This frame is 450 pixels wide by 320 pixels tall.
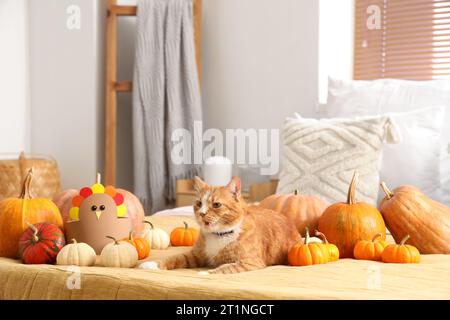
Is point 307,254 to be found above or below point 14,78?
below

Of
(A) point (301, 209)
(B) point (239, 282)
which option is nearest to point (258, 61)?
(A) point (301, 209)

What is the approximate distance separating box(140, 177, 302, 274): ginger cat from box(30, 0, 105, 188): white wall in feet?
8.13

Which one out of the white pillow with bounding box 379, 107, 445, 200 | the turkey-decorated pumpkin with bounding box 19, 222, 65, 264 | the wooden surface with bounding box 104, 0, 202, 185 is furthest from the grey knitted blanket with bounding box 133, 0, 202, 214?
the turkey-decorated pumpkin with bounding box 19, 222, 65, 264

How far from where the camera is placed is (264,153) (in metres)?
3.38

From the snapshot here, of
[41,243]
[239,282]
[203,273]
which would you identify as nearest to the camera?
[239,282]

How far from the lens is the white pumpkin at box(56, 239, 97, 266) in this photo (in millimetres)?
1271

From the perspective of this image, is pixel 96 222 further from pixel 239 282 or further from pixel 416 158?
pixel 416 158

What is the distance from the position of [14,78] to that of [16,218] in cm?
246

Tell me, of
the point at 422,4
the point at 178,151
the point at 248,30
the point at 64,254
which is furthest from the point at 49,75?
the point at 64,254

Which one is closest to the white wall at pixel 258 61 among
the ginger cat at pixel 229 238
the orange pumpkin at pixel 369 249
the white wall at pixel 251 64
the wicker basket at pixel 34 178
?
the white wall at pixel 251 64

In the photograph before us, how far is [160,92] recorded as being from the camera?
3564mm

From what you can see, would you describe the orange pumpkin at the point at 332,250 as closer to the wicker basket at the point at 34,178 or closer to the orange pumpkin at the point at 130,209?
the orange pumpkin at the point at 130,209

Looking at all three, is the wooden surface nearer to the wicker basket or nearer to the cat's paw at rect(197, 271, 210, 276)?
the wicker basket
